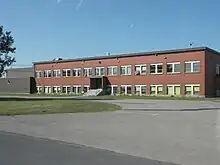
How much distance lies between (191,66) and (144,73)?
30.7ft

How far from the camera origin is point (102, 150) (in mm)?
9938

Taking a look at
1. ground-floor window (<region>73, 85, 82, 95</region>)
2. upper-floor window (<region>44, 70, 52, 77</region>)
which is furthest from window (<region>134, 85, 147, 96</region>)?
upper-floor window (<region>44, 70, 52, 77</region>)

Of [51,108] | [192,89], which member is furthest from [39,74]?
[51,108]

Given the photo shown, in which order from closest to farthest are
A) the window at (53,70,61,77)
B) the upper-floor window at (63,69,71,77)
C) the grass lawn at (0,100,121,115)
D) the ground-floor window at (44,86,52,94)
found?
the grass lawn at (0,100,121,115) → the upper-floor window at (63,69,71,77) → the window at (53,70,61,77) → the ground-floor window at (44,86,52,94)

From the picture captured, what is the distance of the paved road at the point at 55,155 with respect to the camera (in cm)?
814

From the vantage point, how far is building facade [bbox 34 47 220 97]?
189 ft

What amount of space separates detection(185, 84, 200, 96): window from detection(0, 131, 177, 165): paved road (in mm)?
48124

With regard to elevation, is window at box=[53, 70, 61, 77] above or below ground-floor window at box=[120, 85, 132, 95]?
above

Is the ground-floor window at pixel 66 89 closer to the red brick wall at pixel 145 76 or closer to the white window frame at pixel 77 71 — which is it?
the red brick wall at pixel 145 76

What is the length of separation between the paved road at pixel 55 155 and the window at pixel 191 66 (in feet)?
158

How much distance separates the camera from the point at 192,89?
2283 inches

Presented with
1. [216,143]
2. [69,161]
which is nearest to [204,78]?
[216,143]

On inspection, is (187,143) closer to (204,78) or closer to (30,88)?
(204,78)

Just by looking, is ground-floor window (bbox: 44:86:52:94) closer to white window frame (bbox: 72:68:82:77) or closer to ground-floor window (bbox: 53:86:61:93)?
ground-floor window (bbox: 53:86:61:93)
